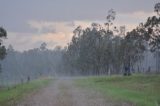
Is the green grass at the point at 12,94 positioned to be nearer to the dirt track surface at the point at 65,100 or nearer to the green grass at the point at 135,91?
the dirt track surface at the point at 65,100

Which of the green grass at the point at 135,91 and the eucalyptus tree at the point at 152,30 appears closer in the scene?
the green grass at the point at 135,91

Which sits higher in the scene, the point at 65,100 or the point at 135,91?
the point at 65,100

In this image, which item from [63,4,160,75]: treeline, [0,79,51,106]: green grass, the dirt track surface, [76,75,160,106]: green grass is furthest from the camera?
[63,4,160,75]: treeline

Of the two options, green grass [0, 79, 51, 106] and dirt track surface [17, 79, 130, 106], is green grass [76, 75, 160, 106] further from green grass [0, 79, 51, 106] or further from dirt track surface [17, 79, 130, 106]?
green grass [0, 79, 51, 106]

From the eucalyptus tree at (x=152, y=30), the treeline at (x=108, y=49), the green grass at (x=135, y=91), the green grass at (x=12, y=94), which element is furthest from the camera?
the treeline at (x=108, y=49)

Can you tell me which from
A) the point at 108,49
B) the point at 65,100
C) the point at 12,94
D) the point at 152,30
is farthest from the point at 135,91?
the point at 108,49

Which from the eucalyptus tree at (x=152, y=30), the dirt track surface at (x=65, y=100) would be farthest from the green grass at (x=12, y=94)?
the eucalyptus tree at (x=152, y=30)

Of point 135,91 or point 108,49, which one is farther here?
point 108,49

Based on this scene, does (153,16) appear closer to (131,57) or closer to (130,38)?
(130,38)

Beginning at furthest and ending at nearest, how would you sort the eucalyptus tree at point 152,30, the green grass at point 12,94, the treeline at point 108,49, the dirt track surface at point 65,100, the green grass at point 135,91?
the treeline at point 108,49 < the eucalyptus tree at point 152,30 < the green grass at point 135,91 < the green grass at point 12,94 < the dirt track surface at point 65,100

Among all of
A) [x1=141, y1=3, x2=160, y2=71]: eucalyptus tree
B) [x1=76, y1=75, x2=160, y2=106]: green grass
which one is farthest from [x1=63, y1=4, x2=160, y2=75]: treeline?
[x1=76, y1=75, x2=160, y2=106]: green grass

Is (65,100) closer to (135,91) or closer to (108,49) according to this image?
(135,91)

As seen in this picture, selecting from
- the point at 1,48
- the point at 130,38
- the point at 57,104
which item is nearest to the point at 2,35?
the point at 1,48

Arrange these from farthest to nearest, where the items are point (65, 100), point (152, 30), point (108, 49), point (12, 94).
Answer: point (108, 49) < point (152, 30) < point (12, 94) < point (65, 100)
